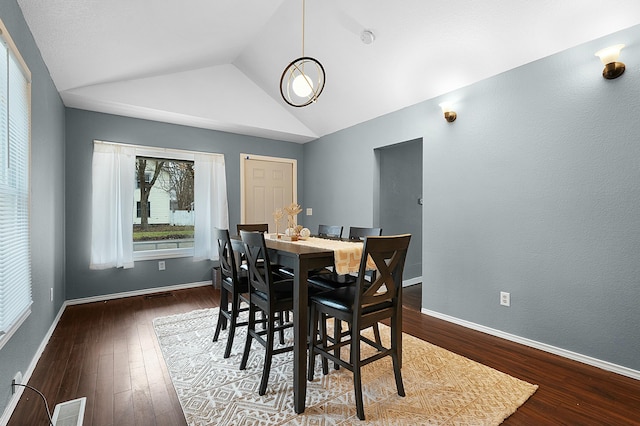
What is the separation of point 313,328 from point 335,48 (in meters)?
2.96

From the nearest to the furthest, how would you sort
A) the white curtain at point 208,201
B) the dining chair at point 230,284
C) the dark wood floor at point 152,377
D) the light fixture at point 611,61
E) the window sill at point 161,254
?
the dark wood floor at point 152,377
the light fixture at point 611,61
the dining chair at point 230,284
the window sill at point 161,254
the white curtain at point 208,201

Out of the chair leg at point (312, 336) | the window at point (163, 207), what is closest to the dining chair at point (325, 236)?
the chair leg at point (312, 336)

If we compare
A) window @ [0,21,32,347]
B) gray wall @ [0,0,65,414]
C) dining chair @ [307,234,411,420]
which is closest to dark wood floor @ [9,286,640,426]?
gray wall @ [0,0,65,414]

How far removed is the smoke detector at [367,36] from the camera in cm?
303

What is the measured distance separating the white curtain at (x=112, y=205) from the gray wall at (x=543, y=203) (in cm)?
377

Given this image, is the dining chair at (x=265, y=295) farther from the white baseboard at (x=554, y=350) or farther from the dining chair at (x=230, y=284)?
the white baseboard at (x=554, y=350)

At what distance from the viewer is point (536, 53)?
2.59 metres

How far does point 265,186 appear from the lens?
5.31m

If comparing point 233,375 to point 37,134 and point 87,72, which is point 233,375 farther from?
point 87,72

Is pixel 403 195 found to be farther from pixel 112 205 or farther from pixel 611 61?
pixel 112 205

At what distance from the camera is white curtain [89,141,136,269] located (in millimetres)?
3912

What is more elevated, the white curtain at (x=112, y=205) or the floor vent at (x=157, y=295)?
the white curtain at (x=112, y=205)

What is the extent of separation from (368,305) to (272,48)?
336cm

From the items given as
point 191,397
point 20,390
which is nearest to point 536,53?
point 191,397
